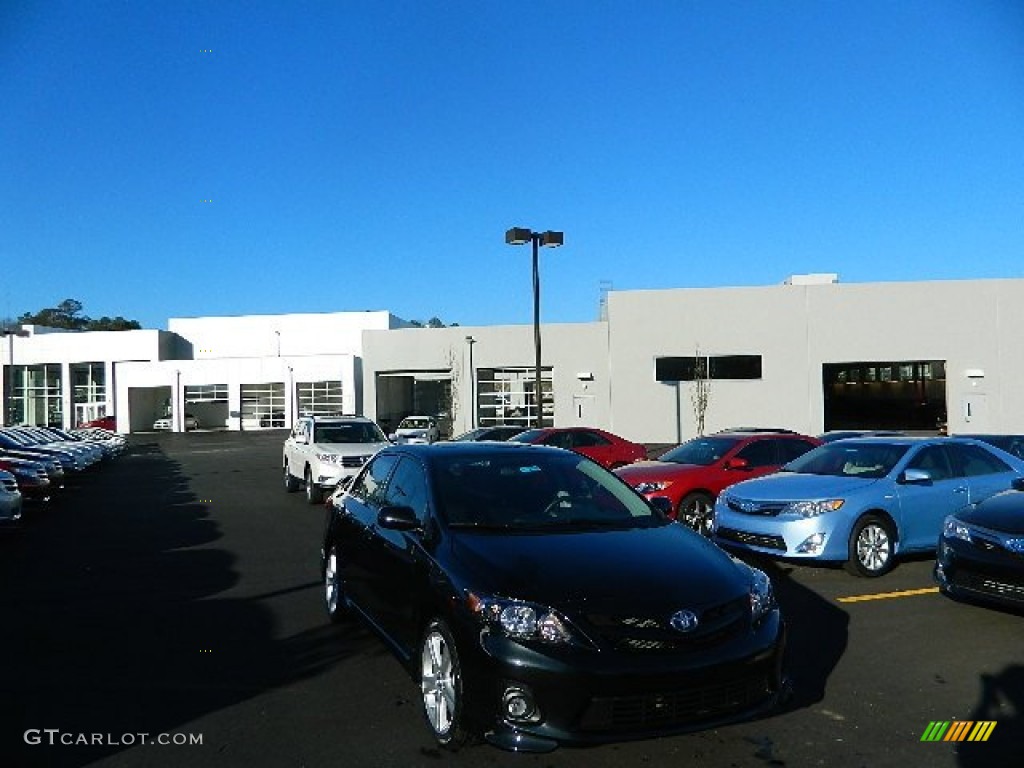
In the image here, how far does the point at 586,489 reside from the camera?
559 cm

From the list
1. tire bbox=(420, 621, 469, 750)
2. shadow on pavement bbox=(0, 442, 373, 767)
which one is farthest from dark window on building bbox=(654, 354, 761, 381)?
tire bbox=(420, 621, 469, 750)

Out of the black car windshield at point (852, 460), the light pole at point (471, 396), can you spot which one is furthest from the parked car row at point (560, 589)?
the light pole at point (471, 396)

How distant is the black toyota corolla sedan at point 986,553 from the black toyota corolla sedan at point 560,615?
2.77 m

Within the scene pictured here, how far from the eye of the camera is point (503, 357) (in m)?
41.3

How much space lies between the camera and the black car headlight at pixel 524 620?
3873 mm

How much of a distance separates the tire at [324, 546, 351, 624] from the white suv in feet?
25.9

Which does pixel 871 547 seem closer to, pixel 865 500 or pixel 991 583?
pixel 865 500

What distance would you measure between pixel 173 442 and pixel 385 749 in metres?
50.5

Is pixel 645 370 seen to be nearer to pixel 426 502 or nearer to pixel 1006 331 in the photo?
pixel 1006 331

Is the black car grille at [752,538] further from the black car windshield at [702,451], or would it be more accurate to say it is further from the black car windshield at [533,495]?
the black car windshield at [533,495]

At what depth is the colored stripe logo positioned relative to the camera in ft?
14.4

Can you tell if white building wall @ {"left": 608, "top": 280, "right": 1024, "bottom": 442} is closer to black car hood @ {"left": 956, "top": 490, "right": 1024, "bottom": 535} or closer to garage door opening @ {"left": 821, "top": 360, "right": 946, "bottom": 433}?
garage door opening @ {"left": 821, "top": 360, "right": 946, "bottom": 433}

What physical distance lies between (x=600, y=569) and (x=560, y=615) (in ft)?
1.49

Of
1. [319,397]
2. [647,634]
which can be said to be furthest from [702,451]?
[319,397]
